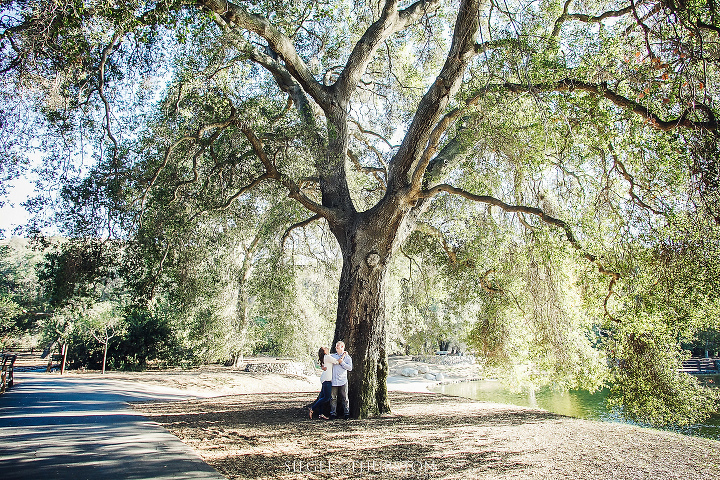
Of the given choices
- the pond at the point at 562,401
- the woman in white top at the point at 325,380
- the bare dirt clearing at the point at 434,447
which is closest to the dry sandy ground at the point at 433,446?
the bare dirt clearing at the point at 434,447

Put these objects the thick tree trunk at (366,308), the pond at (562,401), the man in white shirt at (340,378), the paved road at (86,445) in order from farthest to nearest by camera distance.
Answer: the pond at (562,401), the thick tree trunk at (366,308), the man in white shirt at (340,378), the paved road at (86,445)

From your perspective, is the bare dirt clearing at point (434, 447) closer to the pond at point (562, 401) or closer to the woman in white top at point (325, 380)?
the woman in white top at point (325, 380)

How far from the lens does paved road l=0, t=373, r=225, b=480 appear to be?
4.67m

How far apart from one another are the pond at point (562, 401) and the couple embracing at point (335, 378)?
28.6ft

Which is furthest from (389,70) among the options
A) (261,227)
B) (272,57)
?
(261,227)

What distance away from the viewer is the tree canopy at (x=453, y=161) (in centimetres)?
618

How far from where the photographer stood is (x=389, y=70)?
41.4 feet

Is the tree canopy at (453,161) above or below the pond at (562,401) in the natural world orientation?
above

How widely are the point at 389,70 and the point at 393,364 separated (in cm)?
2816

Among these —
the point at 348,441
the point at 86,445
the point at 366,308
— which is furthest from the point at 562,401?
the point at 86,445

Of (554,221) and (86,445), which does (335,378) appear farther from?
(554,221)

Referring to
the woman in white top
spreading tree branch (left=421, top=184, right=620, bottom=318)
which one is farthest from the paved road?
spreading tree branch (left=421, top=184, right=620, bottom=318)

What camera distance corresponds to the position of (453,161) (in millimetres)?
9328

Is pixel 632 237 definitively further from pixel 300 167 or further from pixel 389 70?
pixel 389 70
